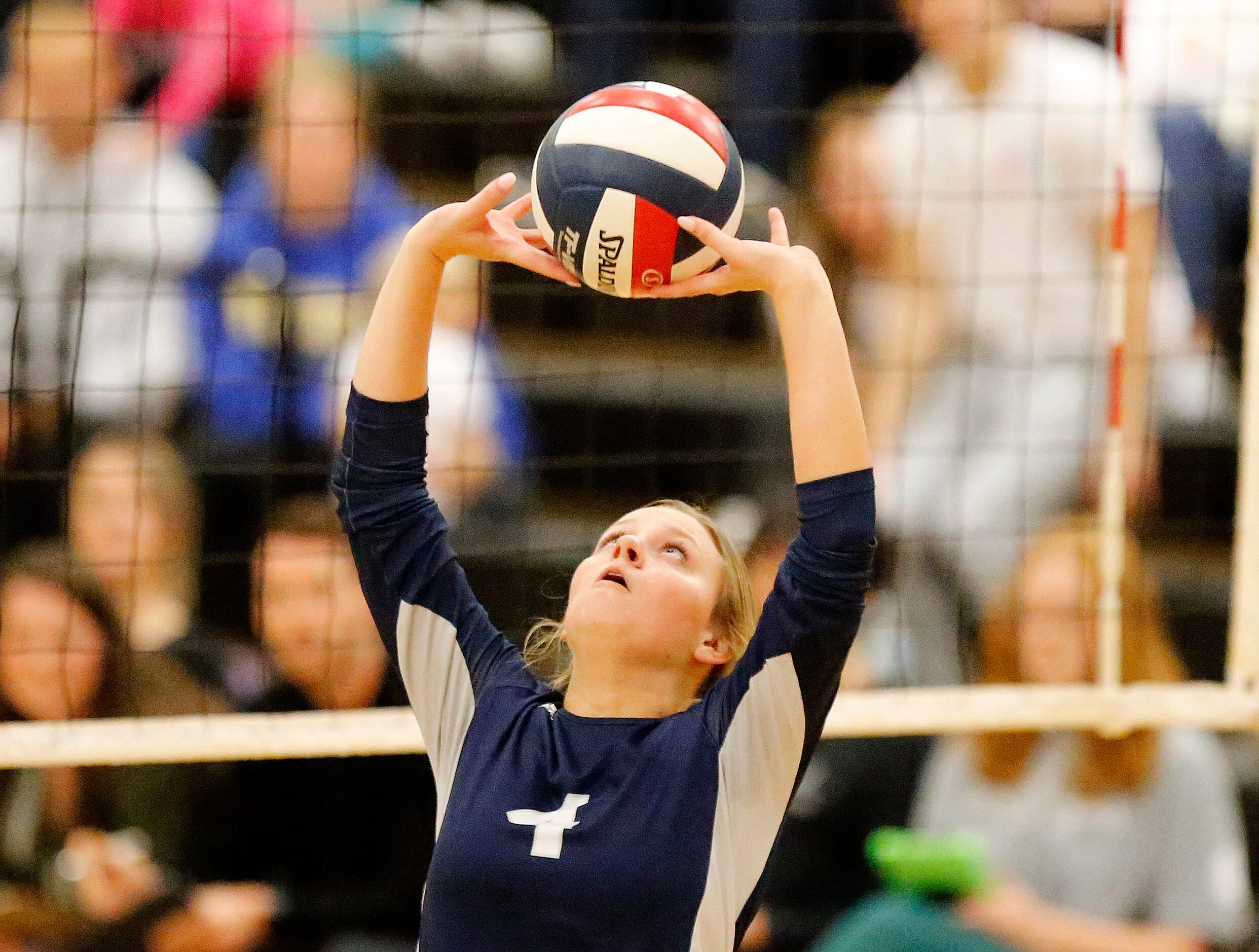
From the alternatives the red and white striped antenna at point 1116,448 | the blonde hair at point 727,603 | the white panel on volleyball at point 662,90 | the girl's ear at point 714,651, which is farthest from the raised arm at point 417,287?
the red and white striped antenna at point 1116,448

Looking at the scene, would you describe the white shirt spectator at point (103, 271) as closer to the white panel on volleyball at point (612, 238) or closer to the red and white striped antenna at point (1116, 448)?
the red and white striped antenna at point (1116, 448)

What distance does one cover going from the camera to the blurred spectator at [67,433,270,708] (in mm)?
4203

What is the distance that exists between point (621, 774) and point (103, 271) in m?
3.04

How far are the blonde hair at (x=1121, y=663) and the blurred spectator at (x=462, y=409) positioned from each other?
4.25 feet

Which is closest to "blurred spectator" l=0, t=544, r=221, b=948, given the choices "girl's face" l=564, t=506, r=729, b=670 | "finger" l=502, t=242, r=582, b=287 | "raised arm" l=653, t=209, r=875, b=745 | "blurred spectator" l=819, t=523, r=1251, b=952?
"blurred spectator" l=819, t=523, r=1251, b=952

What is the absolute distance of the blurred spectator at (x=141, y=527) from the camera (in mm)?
4203

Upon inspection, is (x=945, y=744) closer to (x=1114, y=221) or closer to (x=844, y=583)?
(x=1114, y=221)

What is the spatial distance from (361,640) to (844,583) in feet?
7.04

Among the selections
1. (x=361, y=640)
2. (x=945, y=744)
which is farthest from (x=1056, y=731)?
(x=361, y=640)

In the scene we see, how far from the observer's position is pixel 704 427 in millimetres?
4941

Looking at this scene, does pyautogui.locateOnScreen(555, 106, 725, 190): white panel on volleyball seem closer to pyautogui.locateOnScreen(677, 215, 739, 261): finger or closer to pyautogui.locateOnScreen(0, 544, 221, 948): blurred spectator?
pyautogui.locateOnScreen(677, 215, 739, 261): finger

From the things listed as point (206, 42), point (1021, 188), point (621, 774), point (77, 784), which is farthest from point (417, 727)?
point (206, 42)

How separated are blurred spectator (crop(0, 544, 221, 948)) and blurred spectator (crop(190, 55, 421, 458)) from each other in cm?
66

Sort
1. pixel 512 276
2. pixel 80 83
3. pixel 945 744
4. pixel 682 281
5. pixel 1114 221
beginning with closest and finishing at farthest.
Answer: pixel 682 281
pixel 1114 221
pixel 945 744
pixel 80 83
pixel 512 276
